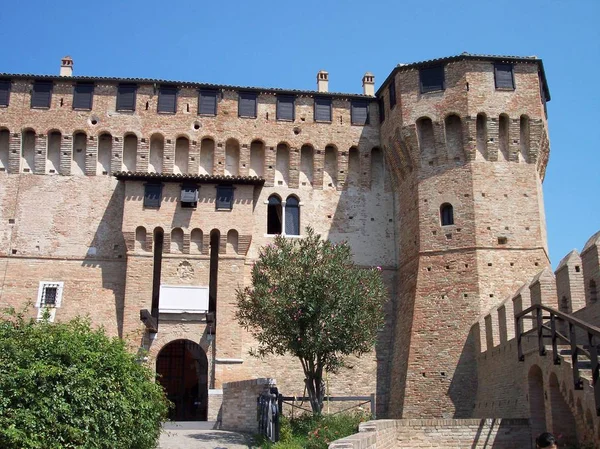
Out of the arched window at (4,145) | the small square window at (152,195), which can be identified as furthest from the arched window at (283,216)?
the arched window at (4,145)

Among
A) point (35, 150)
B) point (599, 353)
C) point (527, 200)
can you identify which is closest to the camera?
point (599, 353)

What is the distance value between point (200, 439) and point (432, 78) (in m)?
16.1

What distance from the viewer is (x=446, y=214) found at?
2658 cm

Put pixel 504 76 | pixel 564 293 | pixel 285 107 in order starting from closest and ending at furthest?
pixel 564 293, pixel 504 76, pixel 285 107

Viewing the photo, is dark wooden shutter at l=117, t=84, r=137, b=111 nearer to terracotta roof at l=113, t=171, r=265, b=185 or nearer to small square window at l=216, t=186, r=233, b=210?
terracotta roof at l=113, t=171, r=265, b=185

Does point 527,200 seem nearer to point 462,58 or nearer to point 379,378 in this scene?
point 462,58

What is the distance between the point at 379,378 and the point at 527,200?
334 inches

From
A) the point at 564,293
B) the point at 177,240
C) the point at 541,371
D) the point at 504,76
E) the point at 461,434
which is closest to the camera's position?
the point at 541,371

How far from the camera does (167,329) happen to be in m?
26.4

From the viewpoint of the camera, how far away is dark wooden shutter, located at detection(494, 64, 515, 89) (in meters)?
27.2

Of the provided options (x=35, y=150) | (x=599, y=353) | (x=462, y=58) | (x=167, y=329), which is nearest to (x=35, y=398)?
(x=599, y=353)

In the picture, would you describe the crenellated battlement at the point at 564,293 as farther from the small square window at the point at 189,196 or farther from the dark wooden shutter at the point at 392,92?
the small square window at the point at 189,196

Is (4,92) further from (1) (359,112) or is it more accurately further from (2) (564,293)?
(2) (564,293)

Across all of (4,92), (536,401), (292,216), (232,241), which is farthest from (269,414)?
(4,92)
